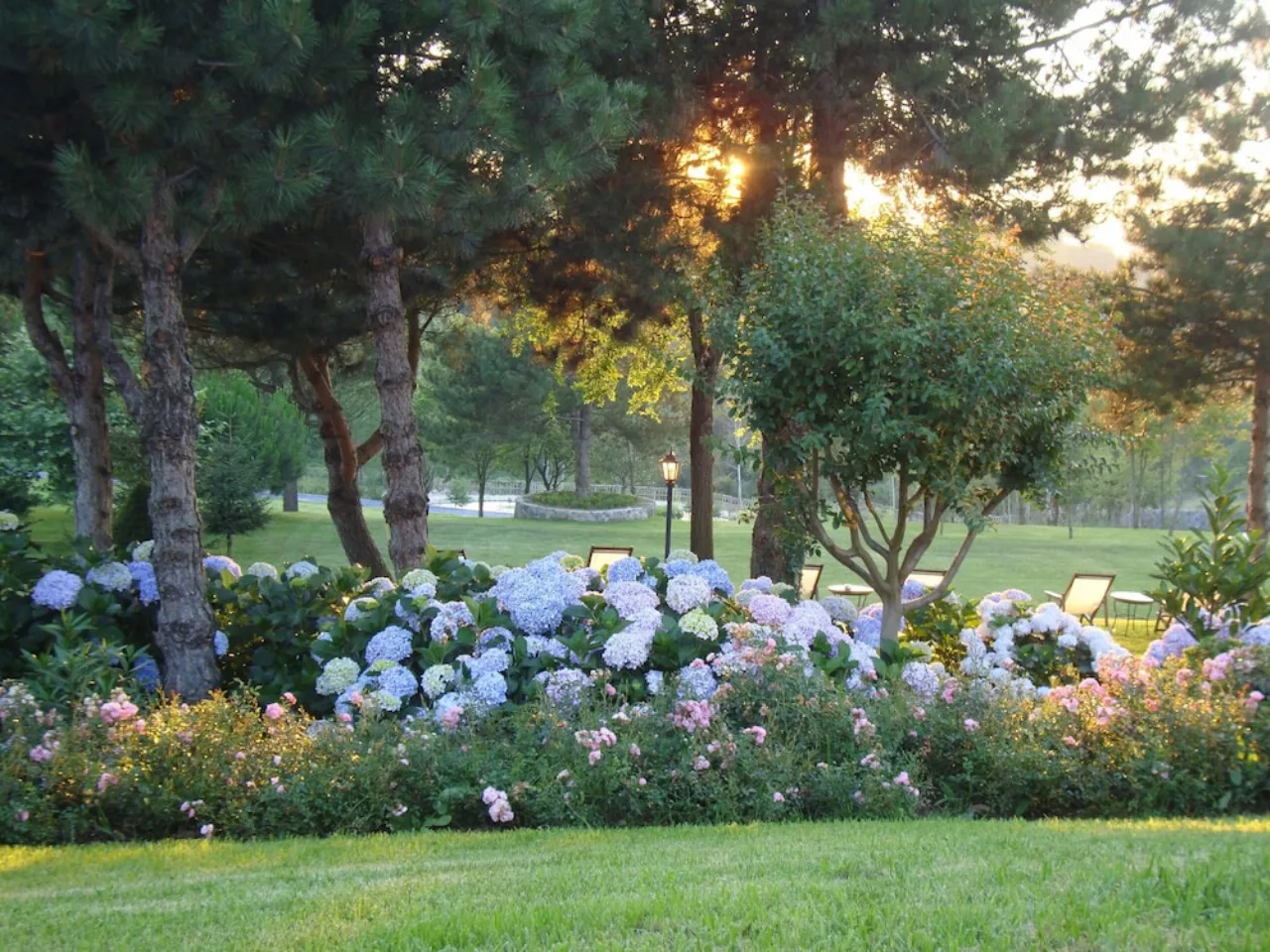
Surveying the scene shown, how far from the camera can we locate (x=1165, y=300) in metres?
15.8

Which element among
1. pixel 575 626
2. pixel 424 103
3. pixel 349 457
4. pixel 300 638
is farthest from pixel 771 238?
pixel 349 457

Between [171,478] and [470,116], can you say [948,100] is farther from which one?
[171,478]

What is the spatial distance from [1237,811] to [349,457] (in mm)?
10784

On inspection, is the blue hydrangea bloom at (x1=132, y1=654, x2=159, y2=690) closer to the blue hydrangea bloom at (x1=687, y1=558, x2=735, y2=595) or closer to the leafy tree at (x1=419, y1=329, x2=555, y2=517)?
the blue hydrangea bloom at (x1=687, y1=558, x2=735, y2=595)

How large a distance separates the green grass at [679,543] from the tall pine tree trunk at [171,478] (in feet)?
43.9

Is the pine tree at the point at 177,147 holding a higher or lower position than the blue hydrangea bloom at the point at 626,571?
higher

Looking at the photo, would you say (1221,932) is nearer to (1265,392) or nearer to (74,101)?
(74,101)

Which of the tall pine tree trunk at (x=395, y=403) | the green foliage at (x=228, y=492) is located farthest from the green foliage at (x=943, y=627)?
the green foliage at (x=228, y=492)

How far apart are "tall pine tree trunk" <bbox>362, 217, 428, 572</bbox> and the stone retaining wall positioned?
28803 millimetres

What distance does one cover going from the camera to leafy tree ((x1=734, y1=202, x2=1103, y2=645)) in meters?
6.04

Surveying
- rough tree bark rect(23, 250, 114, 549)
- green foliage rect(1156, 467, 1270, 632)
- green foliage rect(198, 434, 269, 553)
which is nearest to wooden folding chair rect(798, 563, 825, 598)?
green foliage rect(1156, 467, 1270, 632)

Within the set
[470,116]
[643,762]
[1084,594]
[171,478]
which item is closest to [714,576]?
[643,762]

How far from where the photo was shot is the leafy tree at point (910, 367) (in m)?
6.04

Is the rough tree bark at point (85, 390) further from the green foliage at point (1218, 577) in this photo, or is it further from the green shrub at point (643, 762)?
the green foliage at point (1218, 577)
